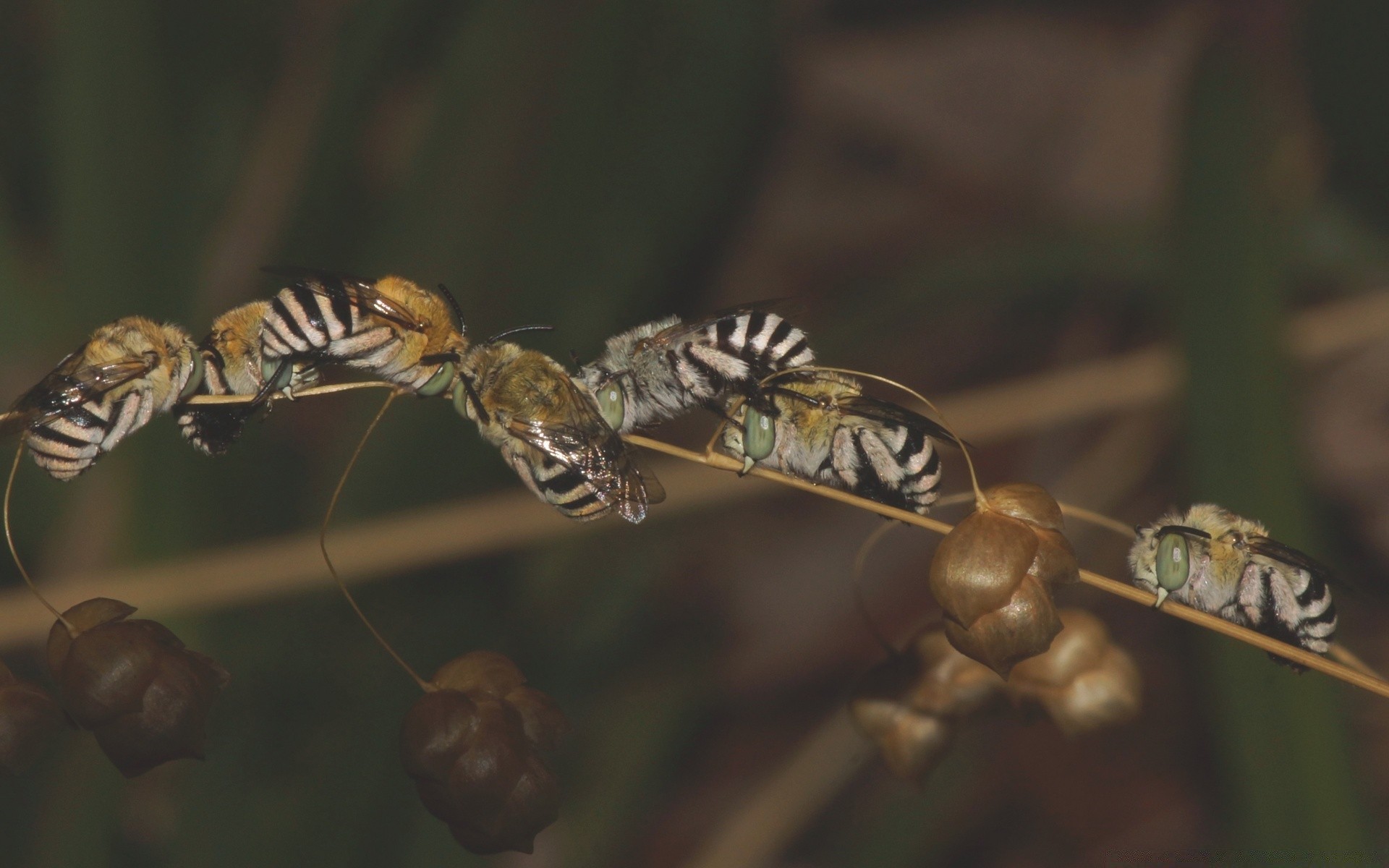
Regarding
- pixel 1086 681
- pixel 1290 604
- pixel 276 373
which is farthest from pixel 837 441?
pixel 276 373

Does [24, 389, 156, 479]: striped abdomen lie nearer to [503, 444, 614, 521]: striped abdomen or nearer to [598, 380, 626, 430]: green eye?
[503, 444, 614, 521]: striped abdomen

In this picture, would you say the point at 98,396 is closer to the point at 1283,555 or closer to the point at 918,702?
the point at 918,702

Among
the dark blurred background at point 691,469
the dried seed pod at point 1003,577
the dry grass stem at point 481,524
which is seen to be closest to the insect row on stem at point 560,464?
the dried seed pod at point 1003,577

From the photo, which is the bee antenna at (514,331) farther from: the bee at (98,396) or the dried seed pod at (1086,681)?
the dried seed pod at (1086,681)

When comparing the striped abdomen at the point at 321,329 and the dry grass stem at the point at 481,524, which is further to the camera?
the dry grass stem at the point at 481,524

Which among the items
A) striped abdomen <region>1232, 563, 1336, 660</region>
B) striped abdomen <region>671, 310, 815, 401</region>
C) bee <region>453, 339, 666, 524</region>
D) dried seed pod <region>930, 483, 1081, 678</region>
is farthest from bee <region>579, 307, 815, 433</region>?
striped abdomen <region>1232, 563, 1336, 660</region>

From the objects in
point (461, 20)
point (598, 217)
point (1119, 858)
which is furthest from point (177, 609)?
point (1119, 858)

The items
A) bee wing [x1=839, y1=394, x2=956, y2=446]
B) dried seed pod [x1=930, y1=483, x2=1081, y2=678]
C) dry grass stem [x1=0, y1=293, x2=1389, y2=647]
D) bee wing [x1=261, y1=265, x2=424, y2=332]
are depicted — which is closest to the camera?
dried seed pod [x1=930, y1=483, x2=1081, y2=678]
